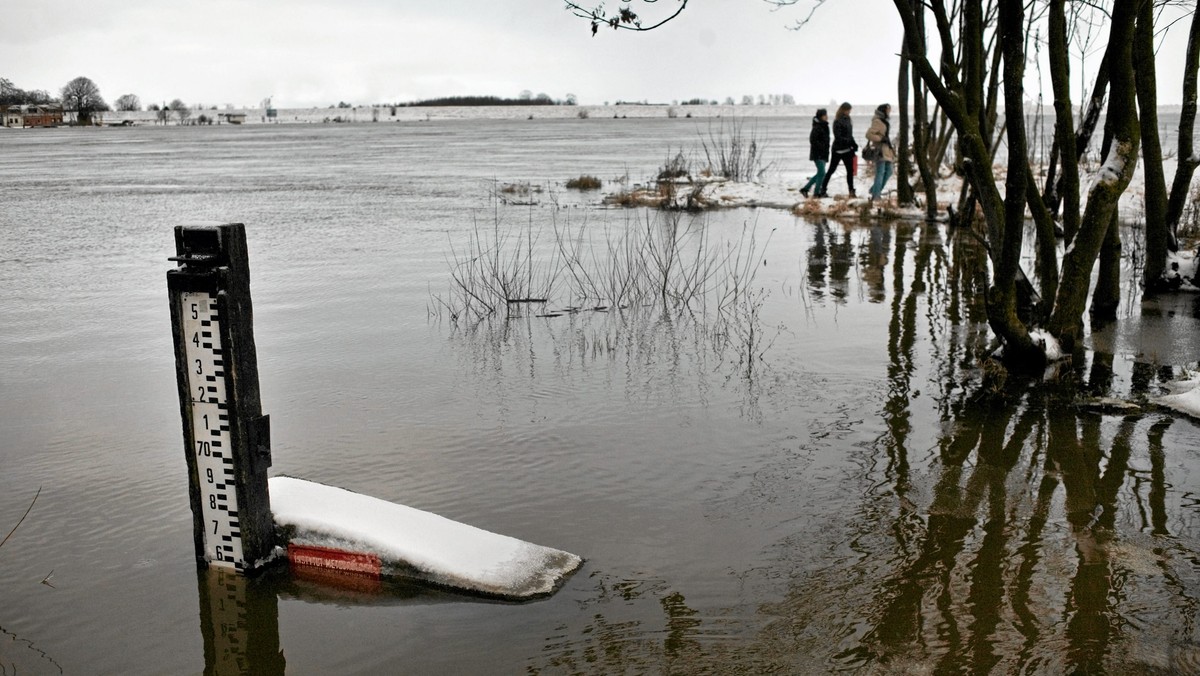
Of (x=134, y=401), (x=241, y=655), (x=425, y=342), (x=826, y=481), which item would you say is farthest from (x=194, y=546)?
(x=425, y=342)

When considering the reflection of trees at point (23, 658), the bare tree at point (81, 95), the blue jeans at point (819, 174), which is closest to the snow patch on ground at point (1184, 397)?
the reflection of trees at point (23, 658)

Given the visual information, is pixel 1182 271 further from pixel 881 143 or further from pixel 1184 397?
pixel 881 143

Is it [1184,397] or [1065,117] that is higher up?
[1065,117]

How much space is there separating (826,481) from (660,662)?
6.80ft

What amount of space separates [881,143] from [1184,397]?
12.7m

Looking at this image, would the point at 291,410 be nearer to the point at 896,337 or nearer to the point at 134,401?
the point at 134,401

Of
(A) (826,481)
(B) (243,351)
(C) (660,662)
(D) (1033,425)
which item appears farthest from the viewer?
(D) (1033,425)

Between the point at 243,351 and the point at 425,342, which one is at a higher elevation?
the point at 243,351

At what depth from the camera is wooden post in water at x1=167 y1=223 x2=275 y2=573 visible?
4.00 meters

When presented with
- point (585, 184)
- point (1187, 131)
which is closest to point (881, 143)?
point (585, 184)

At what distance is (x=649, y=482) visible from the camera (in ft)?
17.7

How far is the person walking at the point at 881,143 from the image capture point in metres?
18.1

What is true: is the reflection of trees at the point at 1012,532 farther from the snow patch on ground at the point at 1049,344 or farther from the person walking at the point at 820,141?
the person walking at the point at 820,141

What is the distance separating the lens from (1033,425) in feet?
20.1
